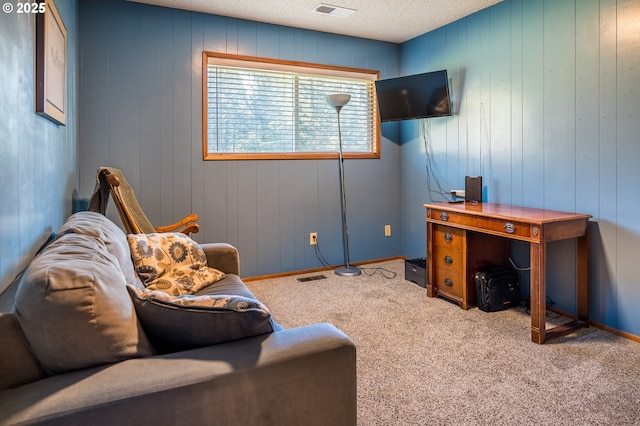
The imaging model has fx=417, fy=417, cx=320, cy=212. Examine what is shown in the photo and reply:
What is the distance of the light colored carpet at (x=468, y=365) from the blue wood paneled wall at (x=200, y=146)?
2.98ft

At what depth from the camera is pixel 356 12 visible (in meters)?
3.56

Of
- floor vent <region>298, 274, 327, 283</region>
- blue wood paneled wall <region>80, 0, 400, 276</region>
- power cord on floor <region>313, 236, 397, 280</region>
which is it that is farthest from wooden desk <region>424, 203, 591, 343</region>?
blue wood paneled wall <region>80, 0, 400, 276</region>

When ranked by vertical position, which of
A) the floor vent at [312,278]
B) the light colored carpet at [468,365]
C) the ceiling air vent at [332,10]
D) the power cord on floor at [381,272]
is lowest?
the light colored carpet at [468,365]

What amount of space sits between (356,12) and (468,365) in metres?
2.89

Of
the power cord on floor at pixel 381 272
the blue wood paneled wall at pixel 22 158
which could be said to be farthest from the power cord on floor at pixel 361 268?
the blue wood paneled wall at pixel 22 158

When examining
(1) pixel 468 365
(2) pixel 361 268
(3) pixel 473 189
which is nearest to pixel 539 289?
(1) pixel 468 365

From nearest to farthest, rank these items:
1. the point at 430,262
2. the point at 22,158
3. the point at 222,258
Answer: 1. the point at 22,158
2. the point at 222,258
3. the point at 430,262

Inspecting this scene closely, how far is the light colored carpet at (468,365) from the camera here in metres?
1.80

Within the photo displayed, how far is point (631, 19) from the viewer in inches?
97.6

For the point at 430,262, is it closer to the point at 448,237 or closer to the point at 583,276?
the point at 448,237

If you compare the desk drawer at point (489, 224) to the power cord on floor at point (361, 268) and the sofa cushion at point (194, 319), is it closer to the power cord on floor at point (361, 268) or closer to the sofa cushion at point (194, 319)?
the power cord on floor at point (361, 268)

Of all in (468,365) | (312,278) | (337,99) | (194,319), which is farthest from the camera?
(312,278)

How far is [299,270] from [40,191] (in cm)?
266

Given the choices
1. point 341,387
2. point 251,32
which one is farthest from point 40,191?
point 251,32
